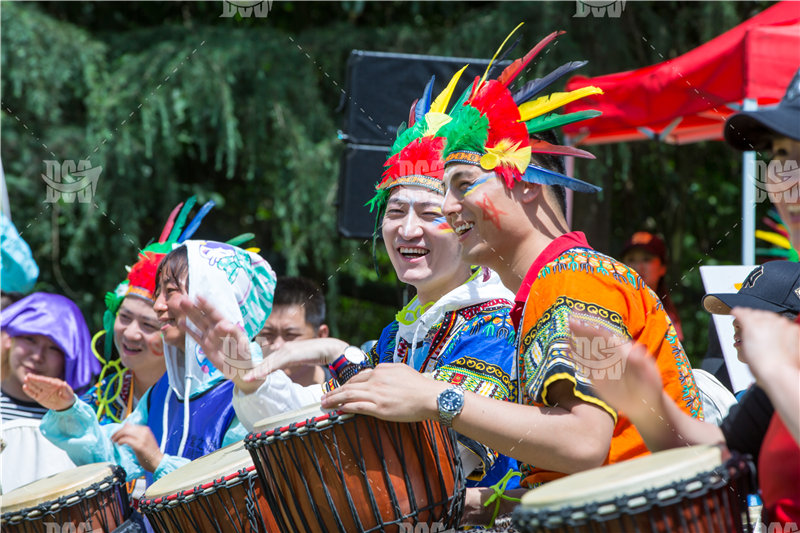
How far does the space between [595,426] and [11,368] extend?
11.7 feet

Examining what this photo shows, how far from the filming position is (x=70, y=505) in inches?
108

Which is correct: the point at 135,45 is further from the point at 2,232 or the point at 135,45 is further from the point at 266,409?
the point at 266,409

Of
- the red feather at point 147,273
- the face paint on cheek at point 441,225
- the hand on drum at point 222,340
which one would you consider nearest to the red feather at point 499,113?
the face paint on cheek at point 441,225

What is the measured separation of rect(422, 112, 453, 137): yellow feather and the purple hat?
2533 mm

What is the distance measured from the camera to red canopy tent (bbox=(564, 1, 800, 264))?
4.50m

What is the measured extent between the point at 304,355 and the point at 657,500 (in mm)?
1261

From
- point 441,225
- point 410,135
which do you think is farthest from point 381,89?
point 441,225

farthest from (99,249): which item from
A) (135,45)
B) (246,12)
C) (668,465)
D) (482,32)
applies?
(668,465)

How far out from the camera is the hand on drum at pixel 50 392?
10.9 feet

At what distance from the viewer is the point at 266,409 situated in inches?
107
